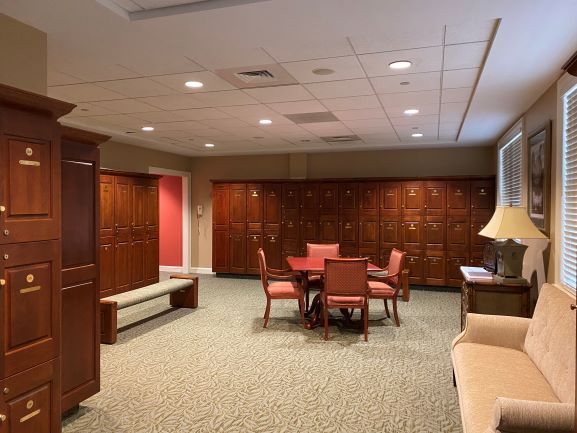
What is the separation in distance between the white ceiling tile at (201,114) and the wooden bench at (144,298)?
226 cm

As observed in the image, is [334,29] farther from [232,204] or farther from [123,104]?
[232,204]

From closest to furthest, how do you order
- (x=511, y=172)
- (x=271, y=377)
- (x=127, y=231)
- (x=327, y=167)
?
(x=271, y=377) < (x=511, y=172) < (x=127, y=231) < (x=327, y=167)

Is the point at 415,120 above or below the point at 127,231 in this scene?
above

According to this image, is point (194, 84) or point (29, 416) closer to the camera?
point (29, 416)

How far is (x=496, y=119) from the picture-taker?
545 centimetres

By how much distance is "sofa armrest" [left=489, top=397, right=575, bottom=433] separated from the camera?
5.92ft

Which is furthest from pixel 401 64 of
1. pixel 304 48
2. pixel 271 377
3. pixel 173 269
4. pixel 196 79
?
pixel 173 269

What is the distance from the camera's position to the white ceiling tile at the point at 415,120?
18.4 feet

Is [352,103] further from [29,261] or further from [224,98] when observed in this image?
[29,261]

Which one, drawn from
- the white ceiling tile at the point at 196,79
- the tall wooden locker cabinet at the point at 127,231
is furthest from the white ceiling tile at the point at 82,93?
the tall wooden locker cabinet at the point at 127,231

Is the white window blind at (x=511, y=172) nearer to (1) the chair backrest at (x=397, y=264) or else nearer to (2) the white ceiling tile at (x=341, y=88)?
(1) the chair backrest at (x=397, y=264)

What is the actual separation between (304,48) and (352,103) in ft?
5.85

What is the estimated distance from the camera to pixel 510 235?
3660 mm

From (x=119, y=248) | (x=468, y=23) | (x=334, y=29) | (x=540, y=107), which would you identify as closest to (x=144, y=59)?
(x=334, y=29)
